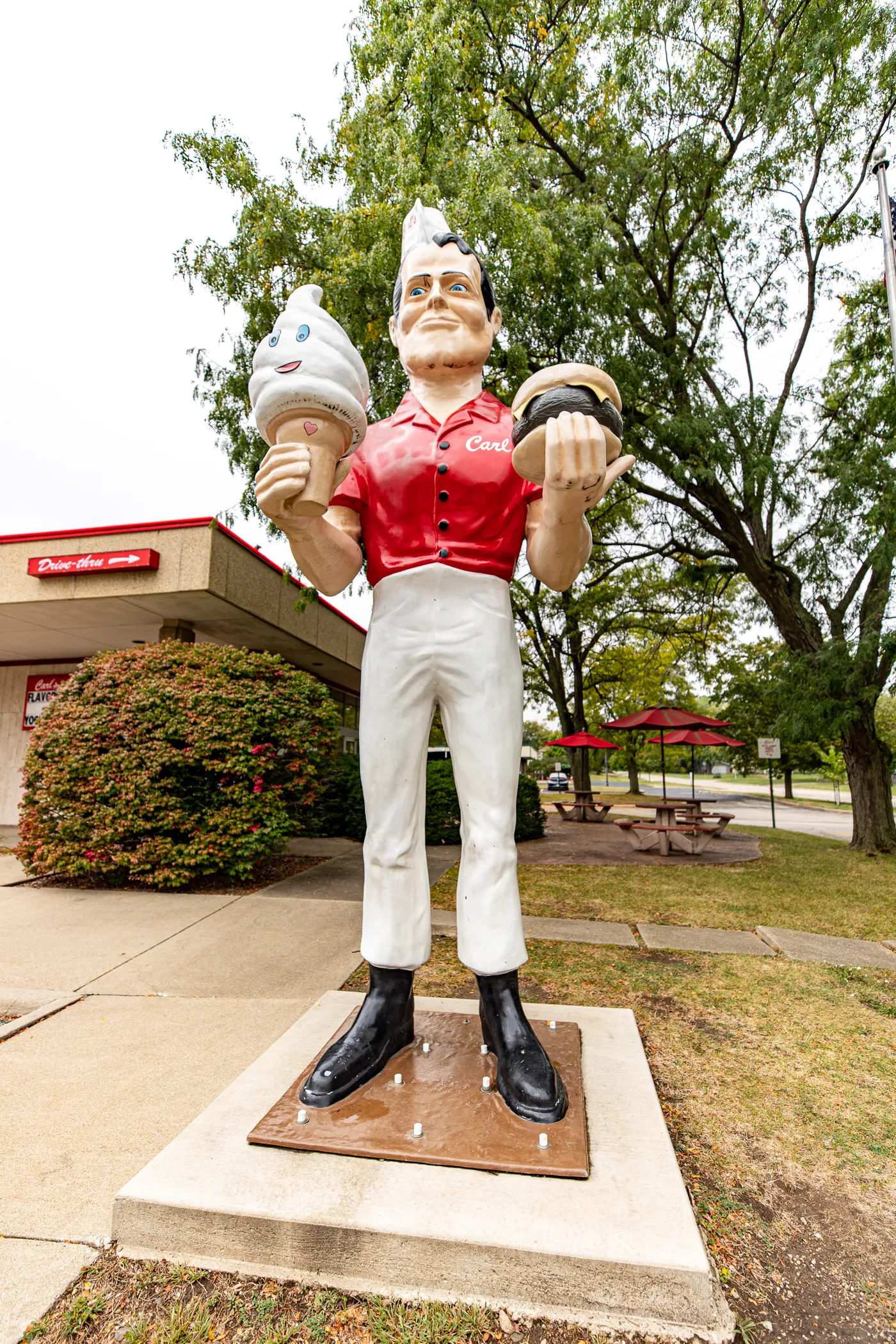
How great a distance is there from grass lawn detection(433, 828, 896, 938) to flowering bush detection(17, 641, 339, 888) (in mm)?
1973

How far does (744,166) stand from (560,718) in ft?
43.0

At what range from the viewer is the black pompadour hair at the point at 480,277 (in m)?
2.75

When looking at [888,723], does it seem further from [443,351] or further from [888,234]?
Result: [443,351]

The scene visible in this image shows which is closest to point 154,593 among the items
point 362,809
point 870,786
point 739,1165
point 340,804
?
point 340,804

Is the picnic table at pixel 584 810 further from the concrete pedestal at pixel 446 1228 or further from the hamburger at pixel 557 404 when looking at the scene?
the hamburger at pixel 557 404

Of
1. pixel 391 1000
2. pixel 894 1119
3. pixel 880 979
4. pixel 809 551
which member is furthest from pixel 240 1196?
pixel 809 551

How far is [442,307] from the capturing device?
2637mm

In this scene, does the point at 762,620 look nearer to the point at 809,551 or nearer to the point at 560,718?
the point at 809,551

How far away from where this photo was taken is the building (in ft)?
26.9

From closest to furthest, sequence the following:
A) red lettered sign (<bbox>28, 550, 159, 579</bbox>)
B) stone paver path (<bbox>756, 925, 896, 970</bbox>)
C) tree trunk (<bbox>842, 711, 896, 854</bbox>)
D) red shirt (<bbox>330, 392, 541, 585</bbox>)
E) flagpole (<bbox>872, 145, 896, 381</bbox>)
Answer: red shirt (<bbox>330, 392, 541, 585</bbox>), stone paver path (<bbox>756, 925, 896, 970</bbox>), flagpole (<bbox>872, 145, 896, 381</bbox>), red lettered sign (<bbox>28, 550, 159, 579</bbox>), tree trunk (<bbox>842, 711, 896, 854</bbox>)

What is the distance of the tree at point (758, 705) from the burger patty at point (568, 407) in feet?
25.8

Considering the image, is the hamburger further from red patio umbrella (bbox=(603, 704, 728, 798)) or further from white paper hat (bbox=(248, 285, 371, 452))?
red patio umbrella (bbox=(603, 704, 728, 798))

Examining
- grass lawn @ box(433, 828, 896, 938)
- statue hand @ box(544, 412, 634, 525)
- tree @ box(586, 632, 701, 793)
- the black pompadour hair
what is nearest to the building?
grass lawn @ box(433, 828, 896, 938)

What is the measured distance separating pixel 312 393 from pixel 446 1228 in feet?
7.20
